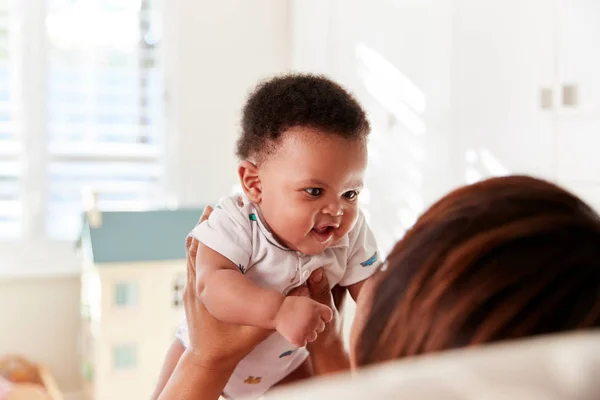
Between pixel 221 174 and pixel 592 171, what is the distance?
1.91 m

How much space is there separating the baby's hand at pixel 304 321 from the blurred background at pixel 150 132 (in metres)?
1.17

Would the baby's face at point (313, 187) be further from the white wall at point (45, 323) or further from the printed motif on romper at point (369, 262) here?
the white wall at point (45, 323)

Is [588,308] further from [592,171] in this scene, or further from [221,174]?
[221,174]

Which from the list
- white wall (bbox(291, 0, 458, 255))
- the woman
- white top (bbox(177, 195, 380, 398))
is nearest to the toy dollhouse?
white wall (bbox(291, 0, 458, 255))

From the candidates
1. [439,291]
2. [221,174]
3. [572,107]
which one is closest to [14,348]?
[221,174]

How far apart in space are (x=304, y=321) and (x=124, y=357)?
1.83 metres

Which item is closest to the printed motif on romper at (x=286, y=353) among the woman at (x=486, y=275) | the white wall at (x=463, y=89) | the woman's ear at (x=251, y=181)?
the woman's ear at (x=251, y=181)

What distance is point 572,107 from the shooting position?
1.51m

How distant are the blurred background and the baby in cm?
96

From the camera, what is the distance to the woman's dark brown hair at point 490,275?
309 millimetres

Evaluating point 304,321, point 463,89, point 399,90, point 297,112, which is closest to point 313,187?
point 297,112

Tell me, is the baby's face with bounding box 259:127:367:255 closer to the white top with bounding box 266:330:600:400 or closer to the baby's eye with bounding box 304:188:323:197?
the baby's eye with bounding box 304:188:323:197

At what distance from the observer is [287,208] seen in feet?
3.01

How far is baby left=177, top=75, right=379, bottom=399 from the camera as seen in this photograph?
896 millimetres
